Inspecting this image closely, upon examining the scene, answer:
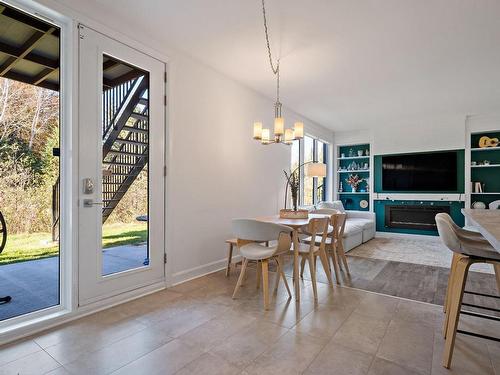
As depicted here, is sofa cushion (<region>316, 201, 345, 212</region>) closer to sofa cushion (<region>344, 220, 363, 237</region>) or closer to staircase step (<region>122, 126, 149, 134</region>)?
sofa cushion (<region>344, 220, 363, 237</region>)

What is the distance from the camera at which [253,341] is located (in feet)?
6.63

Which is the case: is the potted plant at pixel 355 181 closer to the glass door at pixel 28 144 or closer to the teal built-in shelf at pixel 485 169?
the teal built-in shelf at pixel 485 169

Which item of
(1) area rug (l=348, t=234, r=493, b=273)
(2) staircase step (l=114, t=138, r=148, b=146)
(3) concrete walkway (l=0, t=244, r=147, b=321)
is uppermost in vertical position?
(2) staircase step (l=114, t=138, r=148, b=146)

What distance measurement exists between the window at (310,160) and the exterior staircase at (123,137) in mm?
3354

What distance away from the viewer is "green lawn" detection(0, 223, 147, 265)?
237 centimetres

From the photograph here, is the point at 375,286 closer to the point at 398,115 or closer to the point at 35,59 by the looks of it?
the point at 35,59

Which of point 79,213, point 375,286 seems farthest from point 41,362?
point 375,286

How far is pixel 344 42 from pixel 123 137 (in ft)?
8.54

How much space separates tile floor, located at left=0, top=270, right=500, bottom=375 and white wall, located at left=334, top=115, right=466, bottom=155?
5.00m

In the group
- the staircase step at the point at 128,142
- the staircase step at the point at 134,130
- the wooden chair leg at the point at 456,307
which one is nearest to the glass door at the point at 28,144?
the staircase step at the point at 128,142

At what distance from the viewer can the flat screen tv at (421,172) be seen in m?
6.30

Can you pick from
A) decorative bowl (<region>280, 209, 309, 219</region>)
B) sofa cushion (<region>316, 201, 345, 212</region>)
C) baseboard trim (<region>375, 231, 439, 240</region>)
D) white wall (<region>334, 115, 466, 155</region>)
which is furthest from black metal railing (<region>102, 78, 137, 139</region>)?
baseboard trim (<region>375, 231, 439, 240</region>)

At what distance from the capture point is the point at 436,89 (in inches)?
181

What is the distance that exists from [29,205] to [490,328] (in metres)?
3.93
